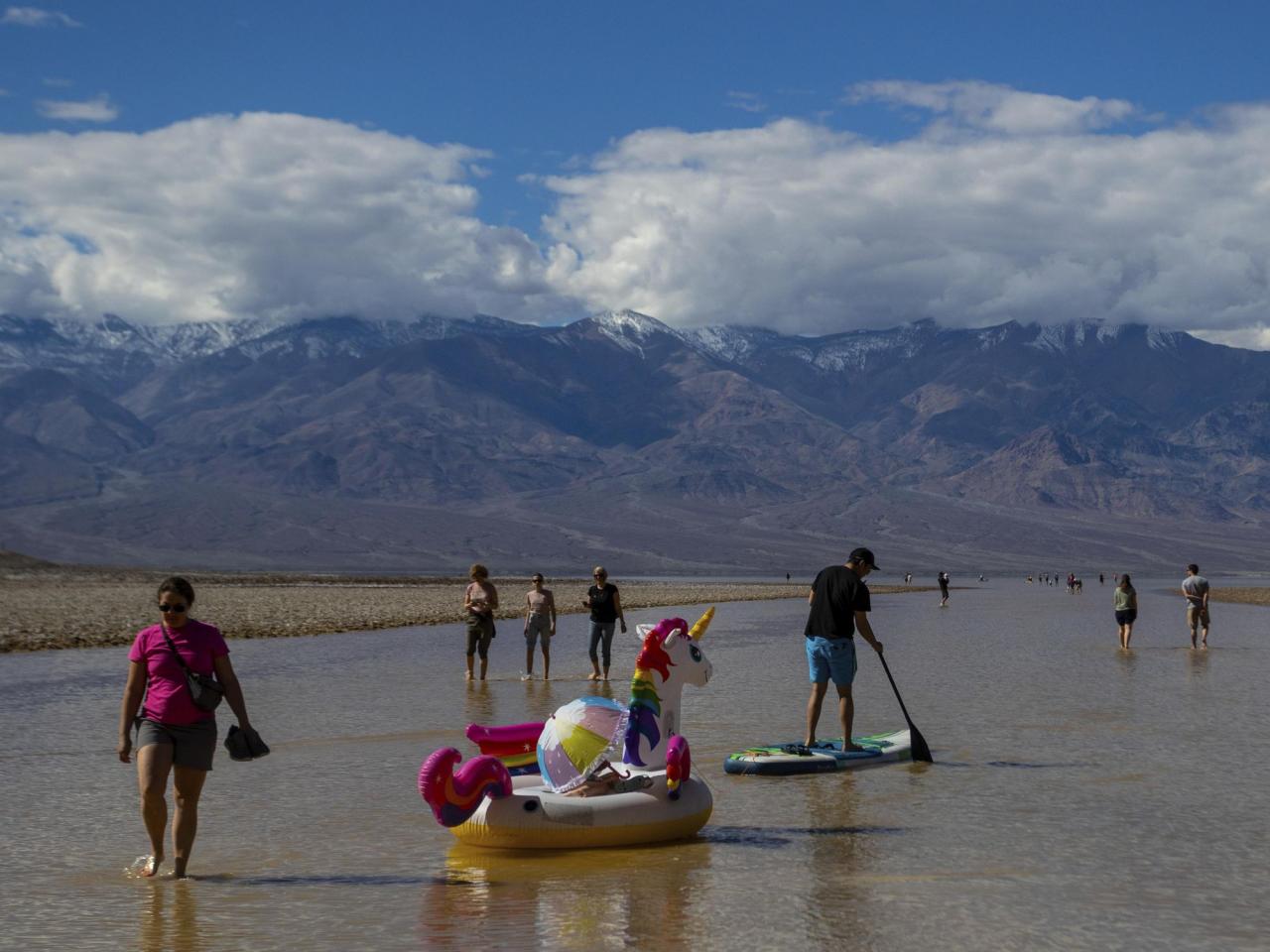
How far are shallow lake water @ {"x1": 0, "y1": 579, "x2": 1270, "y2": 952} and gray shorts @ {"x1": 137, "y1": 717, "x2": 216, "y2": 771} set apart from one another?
79cm

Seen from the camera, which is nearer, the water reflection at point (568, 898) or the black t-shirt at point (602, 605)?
the water reflection at point (568, 898)

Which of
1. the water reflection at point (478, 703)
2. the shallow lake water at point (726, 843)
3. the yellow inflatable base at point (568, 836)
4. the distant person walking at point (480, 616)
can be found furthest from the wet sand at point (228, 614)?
the yellow inflatable base at point (568, 836)

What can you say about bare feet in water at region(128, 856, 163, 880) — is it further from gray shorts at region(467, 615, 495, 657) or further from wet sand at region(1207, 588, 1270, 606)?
wet sand at region(1207, 588, 1270, 606)

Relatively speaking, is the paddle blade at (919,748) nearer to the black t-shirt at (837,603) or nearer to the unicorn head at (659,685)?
the black t-shirt at (837,603)

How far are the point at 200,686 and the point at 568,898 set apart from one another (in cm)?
253

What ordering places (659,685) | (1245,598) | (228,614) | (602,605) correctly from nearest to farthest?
(659,685) < (602,605) < (228,614) < (1245,598)

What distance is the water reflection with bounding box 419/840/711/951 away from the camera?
794cm

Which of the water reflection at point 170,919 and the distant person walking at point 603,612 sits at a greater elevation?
Result: the distant person walking at point 603,612

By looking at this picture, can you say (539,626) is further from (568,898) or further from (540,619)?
(568,898)

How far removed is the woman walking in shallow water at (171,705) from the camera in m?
8.73

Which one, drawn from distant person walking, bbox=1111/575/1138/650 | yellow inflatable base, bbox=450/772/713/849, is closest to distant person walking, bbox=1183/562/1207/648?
distant person walking, bbox=1111/575/1138/650

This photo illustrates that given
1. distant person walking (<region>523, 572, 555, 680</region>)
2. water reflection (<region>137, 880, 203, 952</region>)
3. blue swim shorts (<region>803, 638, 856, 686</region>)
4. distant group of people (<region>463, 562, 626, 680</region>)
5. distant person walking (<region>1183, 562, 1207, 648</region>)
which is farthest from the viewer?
distant person walking (<region>1183, 562, 1207, 648</region>)

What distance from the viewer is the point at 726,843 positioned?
10.2 metres

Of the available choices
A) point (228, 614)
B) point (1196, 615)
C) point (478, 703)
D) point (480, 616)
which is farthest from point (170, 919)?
A: point (228, 614)
